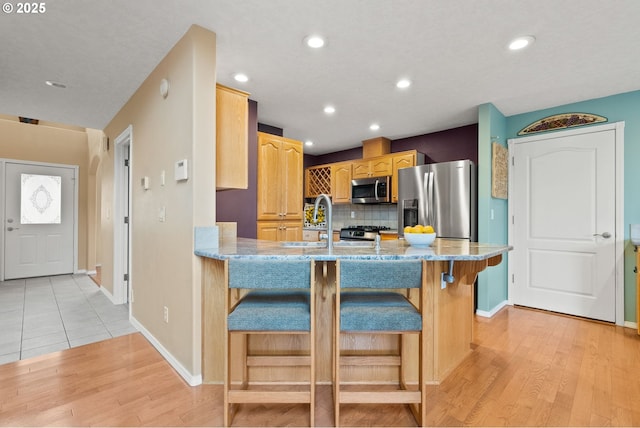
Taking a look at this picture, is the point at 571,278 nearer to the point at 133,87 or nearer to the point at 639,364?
the point at 639,364

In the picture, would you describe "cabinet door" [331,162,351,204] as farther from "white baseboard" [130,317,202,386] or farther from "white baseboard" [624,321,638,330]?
"white baseboard" [624,321,638,330]

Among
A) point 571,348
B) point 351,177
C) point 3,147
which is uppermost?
point 3,147

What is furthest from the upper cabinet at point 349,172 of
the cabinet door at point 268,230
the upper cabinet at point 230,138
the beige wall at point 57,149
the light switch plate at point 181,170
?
the beige wall at point 57,149

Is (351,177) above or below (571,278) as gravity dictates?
above

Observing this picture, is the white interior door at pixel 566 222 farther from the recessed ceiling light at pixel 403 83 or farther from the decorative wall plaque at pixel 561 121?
the recessed ceiling light at pixel 403 83

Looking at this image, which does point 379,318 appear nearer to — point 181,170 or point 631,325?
point 181,170

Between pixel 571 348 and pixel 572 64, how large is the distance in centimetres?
236

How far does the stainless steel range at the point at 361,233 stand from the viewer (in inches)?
189

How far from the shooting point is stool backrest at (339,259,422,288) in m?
1.60

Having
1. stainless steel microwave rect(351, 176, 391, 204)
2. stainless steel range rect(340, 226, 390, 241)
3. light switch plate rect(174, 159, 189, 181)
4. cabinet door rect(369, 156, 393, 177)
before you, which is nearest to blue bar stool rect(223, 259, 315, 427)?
light switch plate rect(174, 159, 189, 181)

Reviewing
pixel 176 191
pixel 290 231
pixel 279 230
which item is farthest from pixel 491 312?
pixel 176 191

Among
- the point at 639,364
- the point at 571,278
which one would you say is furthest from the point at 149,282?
the point at 571,278

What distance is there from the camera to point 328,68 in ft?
8.78

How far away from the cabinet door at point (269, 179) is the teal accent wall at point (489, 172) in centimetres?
229
